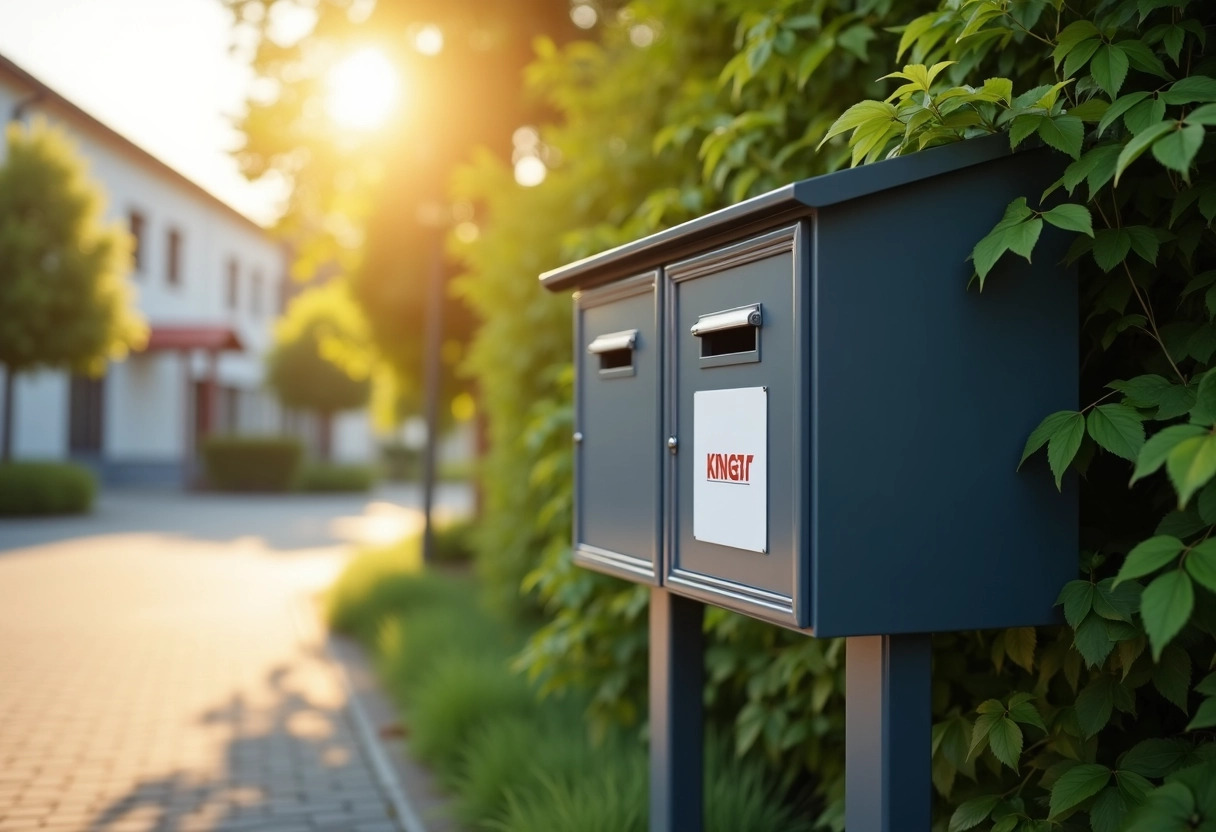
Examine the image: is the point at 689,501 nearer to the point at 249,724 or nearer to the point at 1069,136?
the point at 1069,136

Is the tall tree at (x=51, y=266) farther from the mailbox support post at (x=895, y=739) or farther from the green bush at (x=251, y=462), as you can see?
the mailbox support post at (x=895, y=739)

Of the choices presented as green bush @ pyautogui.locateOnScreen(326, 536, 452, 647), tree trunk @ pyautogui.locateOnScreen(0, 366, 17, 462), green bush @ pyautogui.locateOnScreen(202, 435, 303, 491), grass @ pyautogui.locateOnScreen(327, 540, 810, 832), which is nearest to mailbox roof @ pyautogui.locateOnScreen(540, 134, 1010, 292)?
grass @ pyautogui.locateOnScreen(327, 540, 810, 832)

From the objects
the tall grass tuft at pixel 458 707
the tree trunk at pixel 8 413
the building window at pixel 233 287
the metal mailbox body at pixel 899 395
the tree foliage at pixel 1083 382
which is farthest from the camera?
the building window at pixel 233 287

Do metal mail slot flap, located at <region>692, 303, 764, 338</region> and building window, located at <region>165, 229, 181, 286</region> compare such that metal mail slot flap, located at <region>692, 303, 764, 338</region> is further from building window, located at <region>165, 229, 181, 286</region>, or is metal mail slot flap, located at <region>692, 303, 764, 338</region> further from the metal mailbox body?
building window, located at <region>165, 229, 181, 286</region>

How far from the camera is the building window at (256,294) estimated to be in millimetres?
37938

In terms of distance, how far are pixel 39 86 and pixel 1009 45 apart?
77.4ft

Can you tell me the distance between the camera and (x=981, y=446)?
2.33m

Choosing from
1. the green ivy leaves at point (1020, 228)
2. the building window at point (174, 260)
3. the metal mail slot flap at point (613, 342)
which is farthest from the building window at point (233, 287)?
the green ivy leaves at point (1020, 228)

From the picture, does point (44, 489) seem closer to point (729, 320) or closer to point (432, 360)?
point (432, 360)

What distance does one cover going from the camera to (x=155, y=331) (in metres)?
28.4

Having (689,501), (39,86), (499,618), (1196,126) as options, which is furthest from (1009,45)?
(39,86)

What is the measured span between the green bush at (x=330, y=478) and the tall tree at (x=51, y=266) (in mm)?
10907

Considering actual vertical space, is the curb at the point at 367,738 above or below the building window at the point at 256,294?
below

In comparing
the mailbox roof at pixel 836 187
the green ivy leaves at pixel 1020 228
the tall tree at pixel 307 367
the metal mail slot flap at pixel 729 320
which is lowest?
the metal mail slot flap at pixel 729 320
